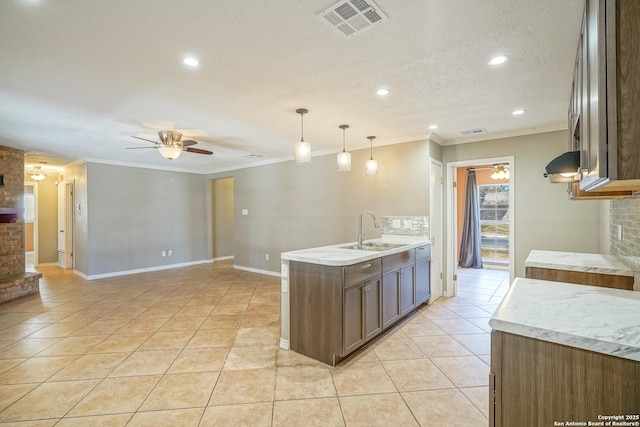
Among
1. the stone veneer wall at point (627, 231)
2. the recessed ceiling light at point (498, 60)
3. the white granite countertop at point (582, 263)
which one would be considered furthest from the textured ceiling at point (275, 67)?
the white granite countertop at point (582, 263)

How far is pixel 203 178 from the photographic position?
784cm

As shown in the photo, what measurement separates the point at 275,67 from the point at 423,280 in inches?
127

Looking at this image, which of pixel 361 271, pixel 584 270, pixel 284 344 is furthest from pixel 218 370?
pixel 584 270

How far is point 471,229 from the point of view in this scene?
23.3ft

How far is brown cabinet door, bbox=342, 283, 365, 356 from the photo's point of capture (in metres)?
2.60

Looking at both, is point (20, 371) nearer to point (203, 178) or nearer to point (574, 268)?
point (574, 268)

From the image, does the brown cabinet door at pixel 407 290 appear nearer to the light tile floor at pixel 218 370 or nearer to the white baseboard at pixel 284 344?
the light tile floor at pixel 218 370

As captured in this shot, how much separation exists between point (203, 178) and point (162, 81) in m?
5.55

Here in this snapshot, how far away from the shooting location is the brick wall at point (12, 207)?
4.90 meters

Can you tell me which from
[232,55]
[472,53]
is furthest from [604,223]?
[232,55]

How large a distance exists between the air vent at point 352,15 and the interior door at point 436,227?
9.64 feet

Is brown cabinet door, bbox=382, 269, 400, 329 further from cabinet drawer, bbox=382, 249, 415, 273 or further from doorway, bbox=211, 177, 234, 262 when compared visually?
doorway, bbox=211, 177, 234, 262

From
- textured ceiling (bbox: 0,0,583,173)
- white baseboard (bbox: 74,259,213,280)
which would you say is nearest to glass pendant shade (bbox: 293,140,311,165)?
textured ceiling (bbox: 0,0,583,173)

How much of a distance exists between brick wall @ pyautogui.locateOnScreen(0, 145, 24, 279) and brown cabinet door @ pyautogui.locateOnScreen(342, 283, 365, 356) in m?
5.75
